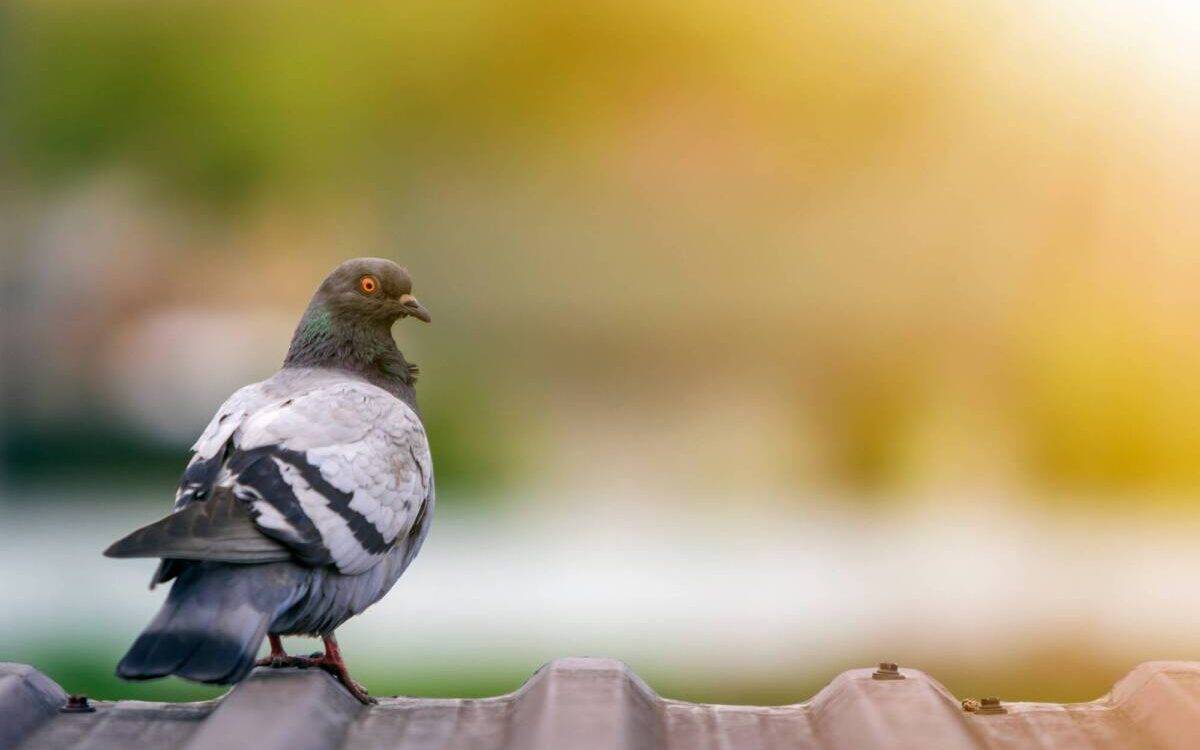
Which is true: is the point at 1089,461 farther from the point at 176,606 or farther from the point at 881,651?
the point at 176,606

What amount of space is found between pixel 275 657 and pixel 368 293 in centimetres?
120

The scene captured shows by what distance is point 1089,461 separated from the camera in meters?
9.87

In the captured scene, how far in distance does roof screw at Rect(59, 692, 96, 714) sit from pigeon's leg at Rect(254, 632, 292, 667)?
384 mm

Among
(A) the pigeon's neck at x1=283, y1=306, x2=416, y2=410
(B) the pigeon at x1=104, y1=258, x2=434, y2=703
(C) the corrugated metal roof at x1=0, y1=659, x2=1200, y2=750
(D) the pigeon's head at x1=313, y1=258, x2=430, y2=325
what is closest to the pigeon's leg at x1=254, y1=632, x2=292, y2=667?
(B) the pigeon at x1=104, y1=258, x2=434, y2=703

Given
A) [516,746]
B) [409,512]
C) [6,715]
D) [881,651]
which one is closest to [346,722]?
[516,746]

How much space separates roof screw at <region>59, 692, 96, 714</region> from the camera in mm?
2215

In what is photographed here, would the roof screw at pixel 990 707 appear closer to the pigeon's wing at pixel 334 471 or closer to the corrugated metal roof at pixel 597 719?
the corrugated metal roof at pixel 597 719

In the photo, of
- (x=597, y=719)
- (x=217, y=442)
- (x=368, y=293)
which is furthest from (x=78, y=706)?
(x=368, y=293)

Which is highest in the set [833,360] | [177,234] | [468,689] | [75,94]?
[75,94]

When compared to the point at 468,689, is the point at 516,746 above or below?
above

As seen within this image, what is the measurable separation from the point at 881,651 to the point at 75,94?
6.72 meters

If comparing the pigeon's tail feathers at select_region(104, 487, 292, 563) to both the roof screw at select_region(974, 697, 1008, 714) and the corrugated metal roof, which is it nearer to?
the corrugated metal roof

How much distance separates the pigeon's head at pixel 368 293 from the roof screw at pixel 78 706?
153cm

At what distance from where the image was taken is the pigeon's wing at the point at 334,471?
263 centimetres
